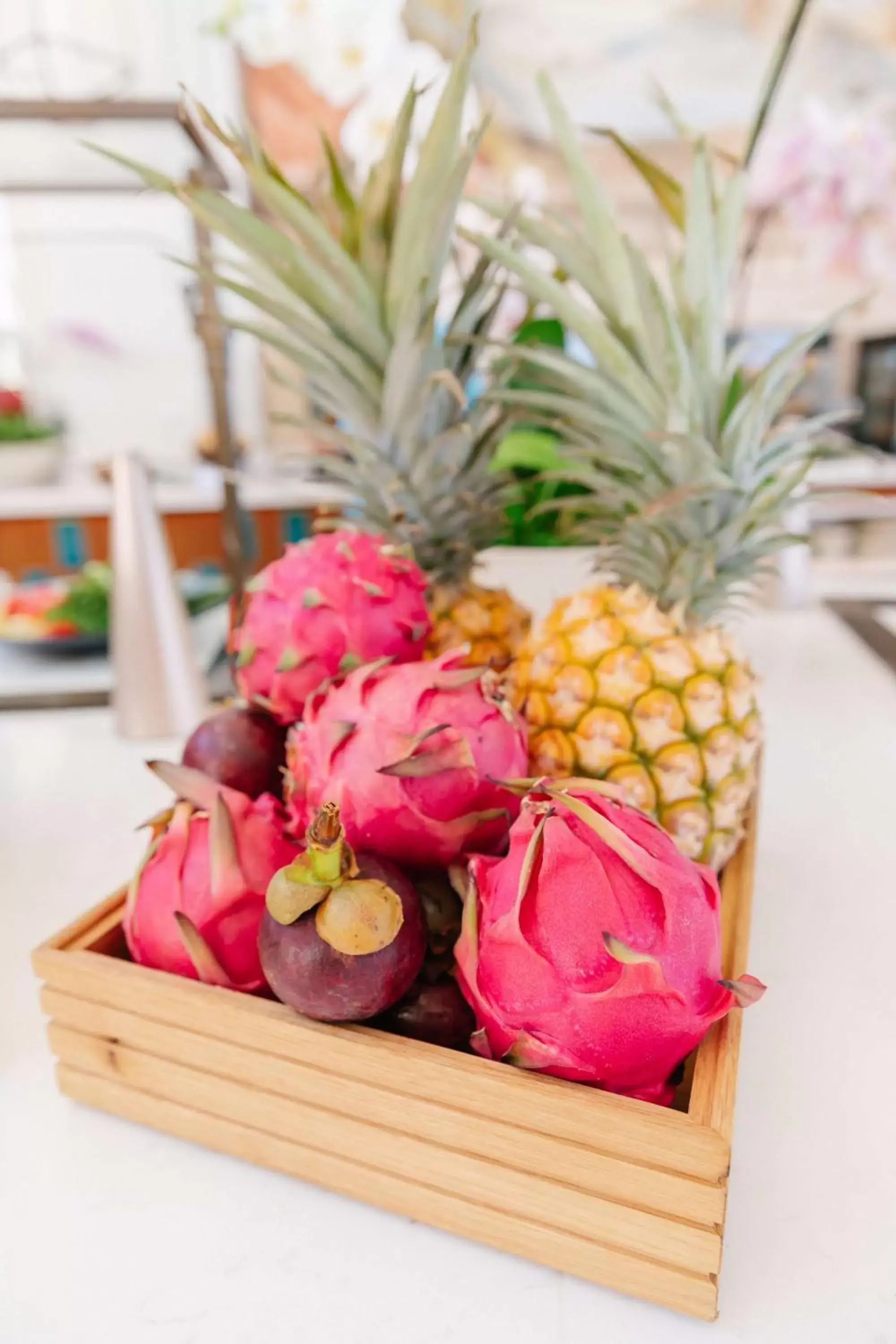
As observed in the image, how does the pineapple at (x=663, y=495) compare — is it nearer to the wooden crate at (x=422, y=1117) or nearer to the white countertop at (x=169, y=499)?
the wooden crate at (x=422, y=1117)

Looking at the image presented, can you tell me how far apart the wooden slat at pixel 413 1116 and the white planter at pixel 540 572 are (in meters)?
0.74

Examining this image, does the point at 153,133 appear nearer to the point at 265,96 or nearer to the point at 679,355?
the point at 679,355

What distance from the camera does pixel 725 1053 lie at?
0.29m

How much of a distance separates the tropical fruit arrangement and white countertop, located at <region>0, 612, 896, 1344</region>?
0.07m

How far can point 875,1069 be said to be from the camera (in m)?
0.40

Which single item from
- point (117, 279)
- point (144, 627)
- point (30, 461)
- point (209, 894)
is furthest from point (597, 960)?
point (117, 279)

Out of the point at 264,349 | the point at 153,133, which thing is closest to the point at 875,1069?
the point at 153,133

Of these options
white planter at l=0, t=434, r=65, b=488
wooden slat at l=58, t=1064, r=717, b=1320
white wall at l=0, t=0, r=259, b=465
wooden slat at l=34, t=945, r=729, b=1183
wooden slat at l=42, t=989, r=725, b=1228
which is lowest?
wooden slat at l=58, t=1064, r=717, b=1320

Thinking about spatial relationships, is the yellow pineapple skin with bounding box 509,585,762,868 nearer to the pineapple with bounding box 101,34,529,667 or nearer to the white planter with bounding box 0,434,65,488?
the pineapple with bounding box 101,34,529,667

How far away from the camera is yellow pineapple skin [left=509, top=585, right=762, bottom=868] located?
0.47 meters

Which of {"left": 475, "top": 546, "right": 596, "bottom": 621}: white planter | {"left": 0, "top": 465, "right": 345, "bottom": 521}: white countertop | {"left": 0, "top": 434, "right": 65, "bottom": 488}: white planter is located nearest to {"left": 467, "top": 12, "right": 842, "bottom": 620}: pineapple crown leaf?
{"left": 475, "top": 546, "right": 596, "bottom": 621}: white planter

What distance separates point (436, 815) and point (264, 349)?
7.53 ft

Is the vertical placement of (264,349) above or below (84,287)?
below

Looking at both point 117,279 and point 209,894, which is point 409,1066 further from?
point 117,279
